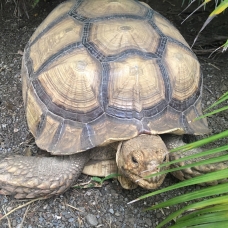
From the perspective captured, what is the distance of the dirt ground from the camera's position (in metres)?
1.97

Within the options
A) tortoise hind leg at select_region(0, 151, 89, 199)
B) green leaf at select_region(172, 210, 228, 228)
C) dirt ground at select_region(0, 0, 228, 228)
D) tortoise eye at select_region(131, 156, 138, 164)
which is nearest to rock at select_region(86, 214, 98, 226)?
dirt ground at select_region(0, 0, 228, 228)

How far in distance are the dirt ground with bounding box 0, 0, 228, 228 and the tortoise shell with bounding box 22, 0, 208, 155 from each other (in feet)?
1.17

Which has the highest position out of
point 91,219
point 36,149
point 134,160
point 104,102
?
point 104,102

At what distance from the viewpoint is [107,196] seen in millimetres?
2104

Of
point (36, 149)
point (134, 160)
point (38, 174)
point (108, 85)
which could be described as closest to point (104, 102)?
point (108, 85)

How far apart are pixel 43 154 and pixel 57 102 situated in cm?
44

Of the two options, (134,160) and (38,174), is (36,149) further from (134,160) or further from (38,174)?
(134,160)

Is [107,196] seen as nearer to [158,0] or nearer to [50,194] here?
[50,194]

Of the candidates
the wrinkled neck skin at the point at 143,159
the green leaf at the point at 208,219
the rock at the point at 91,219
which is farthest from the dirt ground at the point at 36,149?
the green leaf at the point at 208,219

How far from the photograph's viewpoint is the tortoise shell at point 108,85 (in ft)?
6.25

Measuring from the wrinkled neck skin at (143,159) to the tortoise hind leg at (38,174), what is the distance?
12.0 inches

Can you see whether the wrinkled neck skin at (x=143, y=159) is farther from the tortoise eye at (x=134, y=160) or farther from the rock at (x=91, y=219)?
the rock at (x=91, y=219)

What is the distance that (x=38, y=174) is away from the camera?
197cm

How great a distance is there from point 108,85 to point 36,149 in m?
0.73
